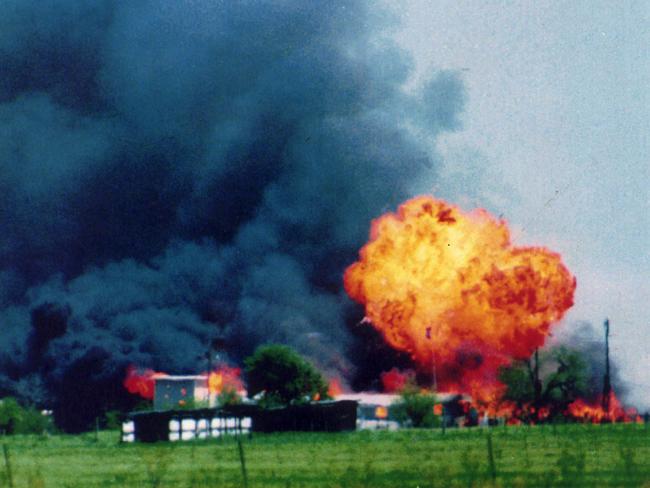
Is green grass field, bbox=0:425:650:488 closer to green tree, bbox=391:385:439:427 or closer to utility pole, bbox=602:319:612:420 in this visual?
green tree, bbox=391:385:439:427

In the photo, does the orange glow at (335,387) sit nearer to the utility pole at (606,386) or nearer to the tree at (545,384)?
the tree at (545,384)

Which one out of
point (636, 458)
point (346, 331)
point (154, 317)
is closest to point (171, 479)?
point (636, 458)

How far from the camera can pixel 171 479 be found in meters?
33.4

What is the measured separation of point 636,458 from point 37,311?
105240 mm

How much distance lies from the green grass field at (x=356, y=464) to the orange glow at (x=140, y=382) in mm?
65503

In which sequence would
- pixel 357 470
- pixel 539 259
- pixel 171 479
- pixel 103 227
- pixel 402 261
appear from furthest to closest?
pixel 103 227 → pixel 402 261 → pixel 539 259 → pixel 357 470 → pixel 171 479

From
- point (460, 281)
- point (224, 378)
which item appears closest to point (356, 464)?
point (460, 281)

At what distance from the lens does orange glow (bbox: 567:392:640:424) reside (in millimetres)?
96244

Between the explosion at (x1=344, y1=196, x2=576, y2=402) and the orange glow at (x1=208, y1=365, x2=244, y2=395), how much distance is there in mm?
28894

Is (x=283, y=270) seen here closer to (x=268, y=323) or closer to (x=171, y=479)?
(x=268, y=323)

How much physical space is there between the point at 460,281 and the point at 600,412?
30516 millimetres

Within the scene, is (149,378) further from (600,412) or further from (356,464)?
(356,464)

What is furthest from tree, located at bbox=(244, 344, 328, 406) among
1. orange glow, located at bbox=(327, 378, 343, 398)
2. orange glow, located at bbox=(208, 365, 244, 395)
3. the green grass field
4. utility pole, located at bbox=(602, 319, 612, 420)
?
the green grass field

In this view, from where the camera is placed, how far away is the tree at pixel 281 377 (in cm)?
8850
